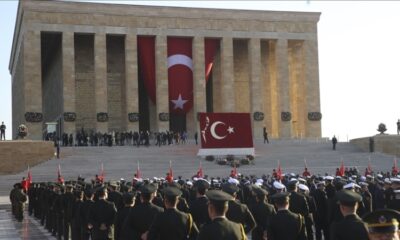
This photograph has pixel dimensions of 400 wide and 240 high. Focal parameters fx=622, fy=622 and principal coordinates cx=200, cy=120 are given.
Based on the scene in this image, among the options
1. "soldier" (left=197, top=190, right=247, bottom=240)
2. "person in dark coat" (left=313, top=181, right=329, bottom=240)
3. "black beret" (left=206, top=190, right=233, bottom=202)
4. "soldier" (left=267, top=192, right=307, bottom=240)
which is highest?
"black beret" (left=206, top=190, right=233, bottom=202)

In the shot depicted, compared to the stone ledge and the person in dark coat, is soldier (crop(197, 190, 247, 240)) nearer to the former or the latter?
the person in dark coat

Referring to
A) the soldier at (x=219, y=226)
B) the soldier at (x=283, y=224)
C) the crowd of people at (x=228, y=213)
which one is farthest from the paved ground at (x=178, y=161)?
the soldier at (x=219, y=226)

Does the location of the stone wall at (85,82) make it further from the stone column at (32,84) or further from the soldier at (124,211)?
the soldier at (124,211)

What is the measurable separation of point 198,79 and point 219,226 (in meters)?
43.1

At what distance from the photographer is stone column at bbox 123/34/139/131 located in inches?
1842

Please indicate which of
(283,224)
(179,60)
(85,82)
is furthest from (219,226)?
(85,82)

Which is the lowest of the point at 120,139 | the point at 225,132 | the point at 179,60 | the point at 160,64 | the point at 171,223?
the point at 171,223

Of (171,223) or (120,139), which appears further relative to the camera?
(120,139)

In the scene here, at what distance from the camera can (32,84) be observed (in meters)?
45.0

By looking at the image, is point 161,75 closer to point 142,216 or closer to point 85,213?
point 85,213

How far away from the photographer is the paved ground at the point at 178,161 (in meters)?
30.8

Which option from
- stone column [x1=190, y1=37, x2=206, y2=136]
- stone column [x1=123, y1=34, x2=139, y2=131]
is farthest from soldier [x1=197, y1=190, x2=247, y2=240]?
stone column [x1=190, y1=37, x2=206, y2=136]

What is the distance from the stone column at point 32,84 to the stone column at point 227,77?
14182mm

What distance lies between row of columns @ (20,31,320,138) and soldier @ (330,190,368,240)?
41104 millimetres
